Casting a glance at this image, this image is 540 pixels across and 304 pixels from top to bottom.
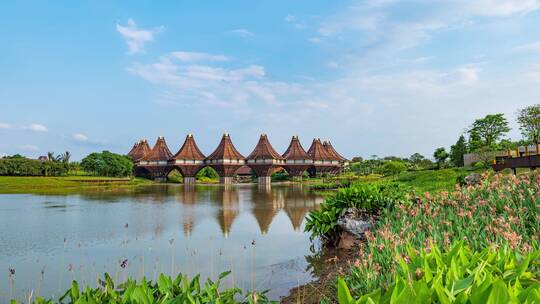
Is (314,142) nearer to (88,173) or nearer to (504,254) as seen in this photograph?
(88,173)

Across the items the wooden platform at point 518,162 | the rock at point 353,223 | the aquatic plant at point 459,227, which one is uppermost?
the wooden platform at point 518,162

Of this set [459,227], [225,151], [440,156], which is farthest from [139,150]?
[459,227]

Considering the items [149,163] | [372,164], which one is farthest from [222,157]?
[372,164]

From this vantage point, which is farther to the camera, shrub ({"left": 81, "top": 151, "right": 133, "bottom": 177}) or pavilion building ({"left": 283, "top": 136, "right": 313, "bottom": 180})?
shrub ({"left": 81, "top": 151, "right": 133, "bottom": 177})

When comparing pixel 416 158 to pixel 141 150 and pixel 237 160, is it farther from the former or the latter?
pixel 141 150

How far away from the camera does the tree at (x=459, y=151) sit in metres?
38.1

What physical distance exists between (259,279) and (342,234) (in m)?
2.29

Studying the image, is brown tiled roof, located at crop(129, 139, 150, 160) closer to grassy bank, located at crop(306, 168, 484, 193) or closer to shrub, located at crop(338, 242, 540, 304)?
grassy bank, located at crop(306, 168, 484, 193)

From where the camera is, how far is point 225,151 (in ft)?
149

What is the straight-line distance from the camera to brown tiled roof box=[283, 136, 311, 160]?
47969 mm

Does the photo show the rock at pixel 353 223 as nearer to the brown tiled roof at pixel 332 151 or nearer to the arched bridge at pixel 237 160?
the arched bridge at pixel 237 160

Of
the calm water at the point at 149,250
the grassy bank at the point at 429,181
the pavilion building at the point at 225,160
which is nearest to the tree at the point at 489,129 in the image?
the grassy bank at the point at 429,181

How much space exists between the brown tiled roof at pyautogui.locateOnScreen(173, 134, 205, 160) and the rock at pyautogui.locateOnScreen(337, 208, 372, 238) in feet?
138

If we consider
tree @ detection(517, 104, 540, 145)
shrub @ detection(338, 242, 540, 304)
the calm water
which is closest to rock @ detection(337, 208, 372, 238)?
the calm water
